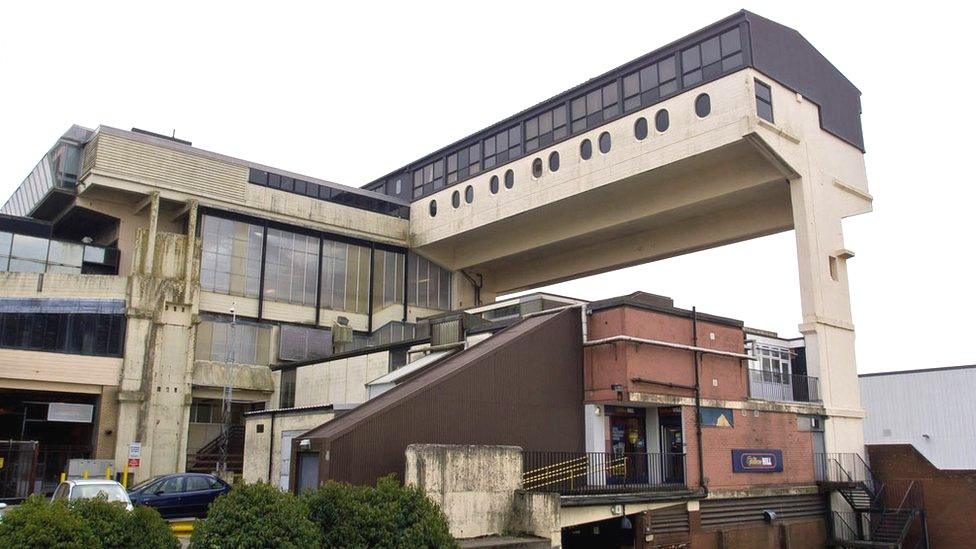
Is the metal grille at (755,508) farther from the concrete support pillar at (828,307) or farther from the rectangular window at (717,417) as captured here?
the concrete support pillar at (828,307)

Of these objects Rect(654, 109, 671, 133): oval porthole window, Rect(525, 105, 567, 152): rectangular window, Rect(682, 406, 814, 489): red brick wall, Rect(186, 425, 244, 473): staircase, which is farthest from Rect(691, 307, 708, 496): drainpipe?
Rect(186, 425, 244, 473): staircase

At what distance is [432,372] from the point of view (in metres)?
22.1

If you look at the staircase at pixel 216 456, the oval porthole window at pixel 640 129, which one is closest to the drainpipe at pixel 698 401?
the oval porthole window at pixel 640 129

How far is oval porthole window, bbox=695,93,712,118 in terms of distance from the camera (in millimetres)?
34594

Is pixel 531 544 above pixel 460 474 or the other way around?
the other way around

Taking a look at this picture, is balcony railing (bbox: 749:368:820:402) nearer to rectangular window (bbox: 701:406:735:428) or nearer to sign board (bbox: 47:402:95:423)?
rectangular window (bbox: 701:406:735:428)

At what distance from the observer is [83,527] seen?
1314 centimetres

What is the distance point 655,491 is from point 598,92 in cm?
2367

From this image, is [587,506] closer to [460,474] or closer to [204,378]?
[460,474]

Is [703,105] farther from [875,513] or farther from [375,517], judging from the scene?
[375,517]

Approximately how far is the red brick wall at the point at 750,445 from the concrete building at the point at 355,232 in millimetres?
2477

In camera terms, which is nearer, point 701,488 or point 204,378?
point 701,488

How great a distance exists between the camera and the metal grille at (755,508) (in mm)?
24844

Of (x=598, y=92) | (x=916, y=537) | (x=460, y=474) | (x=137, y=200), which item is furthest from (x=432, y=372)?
(x=137, y=200)
